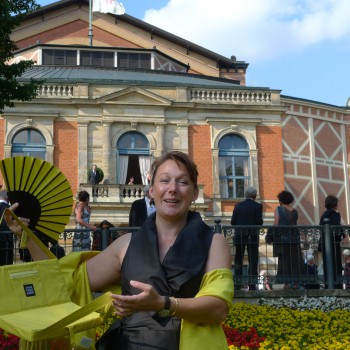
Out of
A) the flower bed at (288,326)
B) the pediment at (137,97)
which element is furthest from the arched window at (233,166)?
the flower bed at (288,326)

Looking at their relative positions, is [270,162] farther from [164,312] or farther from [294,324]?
[164,312]

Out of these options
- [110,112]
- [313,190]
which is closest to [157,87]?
[110,112]

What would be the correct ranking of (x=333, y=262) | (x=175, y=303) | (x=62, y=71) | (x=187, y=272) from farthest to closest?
(x=62, y=71) → (x=333, y=262) → (x=187, y=272) → (x=175, y=303)

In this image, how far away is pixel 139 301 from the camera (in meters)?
2.97

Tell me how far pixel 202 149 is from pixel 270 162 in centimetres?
313

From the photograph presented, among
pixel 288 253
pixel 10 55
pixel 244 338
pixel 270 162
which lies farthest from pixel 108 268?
pixel 270 162

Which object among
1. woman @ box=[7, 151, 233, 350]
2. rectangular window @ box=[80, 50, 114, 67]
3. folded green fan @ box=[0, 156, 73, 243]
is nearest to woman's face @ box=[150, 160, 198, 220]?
woman @ box=[7, 151, 233, 350]

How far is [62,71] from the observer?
3133 centimetres

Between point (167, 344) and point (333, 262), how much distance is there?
8.30 meters

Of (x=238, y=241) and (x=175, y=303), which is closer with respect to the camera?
(x=175, y=303)

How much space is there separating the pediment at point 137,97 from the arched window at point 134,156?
1.37m

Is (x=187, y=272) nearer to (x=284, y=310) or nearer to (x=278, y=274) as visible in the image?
(x=284, y=310)

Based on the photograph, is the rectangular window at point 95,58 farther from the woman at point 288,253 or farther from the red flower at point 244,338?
the red flower at point 244,338

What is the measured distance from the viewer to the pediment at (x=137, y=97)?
27.1 metres
